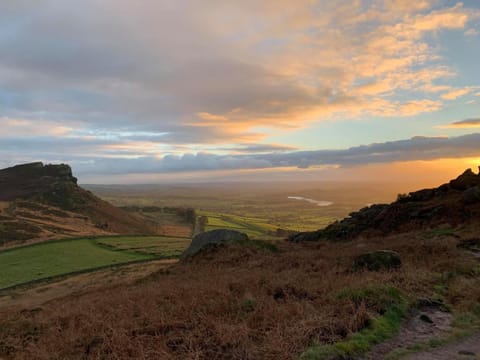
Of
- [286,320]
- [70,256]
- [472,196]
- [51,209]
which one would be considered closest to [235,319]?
[286,320]

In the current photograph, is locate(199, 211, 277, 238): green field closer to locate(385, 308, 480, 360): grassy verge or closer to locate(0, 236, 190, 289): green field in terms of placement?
locate(0, 236, 190, 289): green field

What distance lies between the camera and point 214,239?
2941 centimetres

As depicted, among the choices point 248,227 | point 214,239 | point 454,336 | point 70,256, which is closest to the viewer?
point 454,336

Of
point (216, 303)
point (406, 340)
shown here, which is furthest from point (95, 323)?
point (406, 340)

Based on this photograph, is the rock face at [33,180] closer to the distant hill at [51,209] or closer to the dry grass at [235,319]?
the distant hill at [51,209]

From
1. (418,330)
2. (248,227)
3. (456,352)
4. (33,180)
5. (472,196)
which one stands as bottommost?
(248,227)

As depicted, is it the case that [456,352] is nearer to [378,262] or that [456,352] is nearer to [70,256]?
[378,262]

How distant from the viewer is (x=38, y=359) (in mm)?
7594

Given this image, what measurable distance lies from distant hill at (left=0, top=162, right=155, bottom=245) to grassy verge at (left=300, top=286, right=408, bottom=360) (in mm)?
69475

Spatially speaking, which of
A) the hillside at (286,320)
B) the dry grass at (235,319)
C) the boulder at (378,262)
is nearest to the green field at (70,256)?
the dry grass at (235,319)

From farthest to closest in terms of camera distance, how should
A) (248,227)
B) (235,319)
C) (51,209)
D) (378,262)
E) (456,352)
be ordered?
(51,209), (248,227), (378,262), (235,319), (456,352)

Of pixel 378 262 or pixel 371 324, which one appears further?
pixel 378 262

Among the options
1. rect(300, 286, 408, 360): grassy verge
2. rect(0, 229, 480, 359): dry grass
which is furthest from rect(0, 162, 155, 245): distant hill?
rect(300, 286, 408, 360): grassy verge

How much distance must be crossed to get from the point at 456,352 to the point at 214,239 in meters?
23.9
